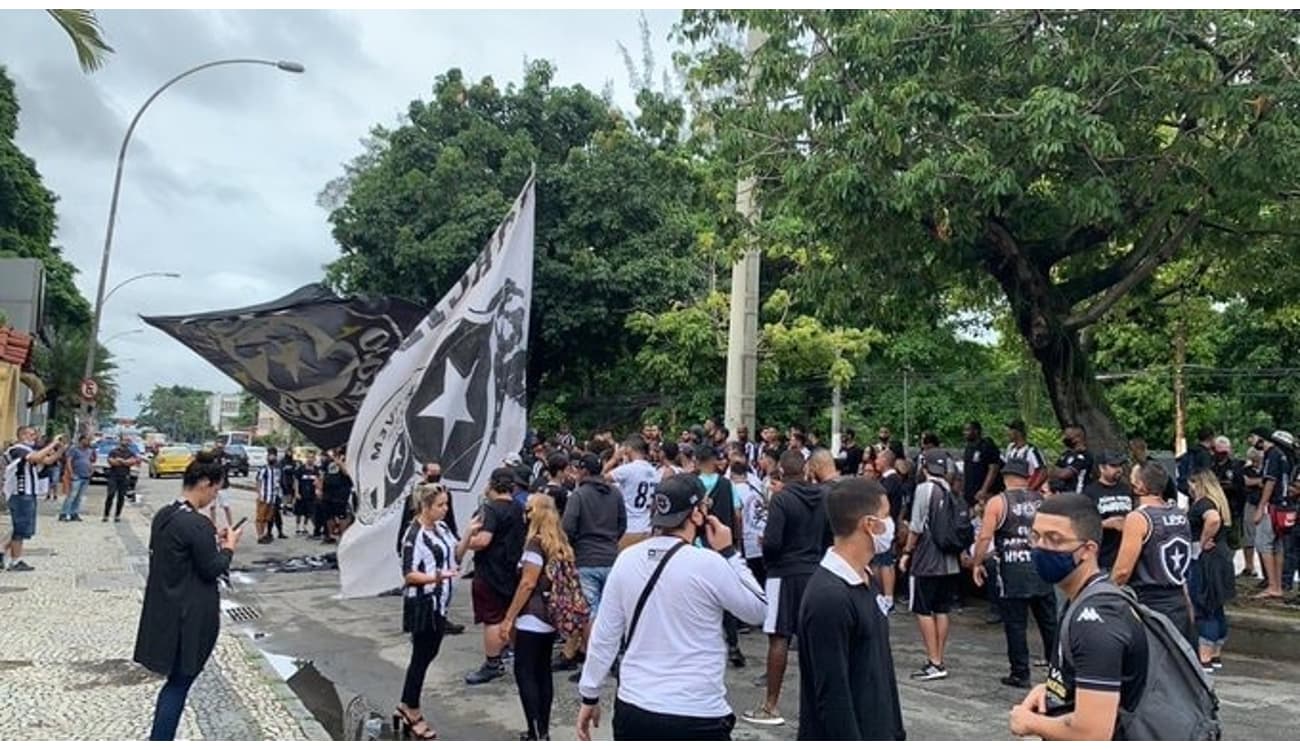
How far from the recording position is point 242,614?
11070 mm

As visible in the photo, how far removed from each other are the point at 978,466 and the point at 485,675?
6595mm

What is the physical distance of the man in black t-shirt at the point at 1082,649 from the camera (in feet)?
9.22

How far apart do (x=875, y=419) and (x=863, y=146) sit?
1636 centimetres

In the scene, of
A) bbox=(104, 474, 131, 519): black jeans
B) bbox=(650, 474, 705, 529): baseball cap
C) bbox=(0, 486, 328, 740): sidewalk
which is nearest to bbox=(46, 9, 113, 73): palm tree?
bbox=(0, 486, 328, 740): sidewalk

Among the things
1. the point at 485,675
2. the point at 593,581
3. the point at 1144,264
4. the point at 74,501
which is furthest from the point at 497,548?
the point at 74,501

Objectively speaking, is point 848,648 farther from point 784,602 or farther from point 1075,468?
point 1075,468

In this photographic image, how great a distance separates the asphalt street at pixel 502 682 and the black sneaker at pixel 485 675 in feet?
0.34

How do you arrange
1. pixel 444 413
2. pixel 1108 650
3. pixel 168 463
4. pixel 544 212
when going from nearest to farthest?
pixel 1108 650
pixel 444 413
pixel 544 212
pixel 168 463

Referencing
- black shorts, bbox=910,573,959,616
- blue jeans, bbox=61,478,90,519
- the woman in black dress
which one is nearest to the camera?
the woman in black dress

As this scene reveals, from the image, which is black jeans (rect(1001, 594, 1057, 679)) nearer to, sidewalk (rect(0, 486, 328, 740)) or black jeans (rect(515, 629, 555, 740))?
black jeans (rect(515, 629, 555, 740))

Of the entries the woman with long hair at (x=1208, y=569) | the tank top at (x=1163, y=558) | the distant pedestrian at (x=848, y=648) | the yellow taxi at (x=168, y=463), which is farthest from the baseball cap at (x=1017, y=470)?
the yellow taxi at (x=168, y=463)

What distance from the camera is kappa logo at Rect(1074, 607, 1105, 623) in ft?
9.45

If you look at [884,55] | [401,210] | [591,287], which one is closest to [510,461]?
[884,55]

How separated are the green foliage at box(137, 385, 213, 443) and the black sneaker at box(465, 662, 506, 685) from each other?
138739mm
